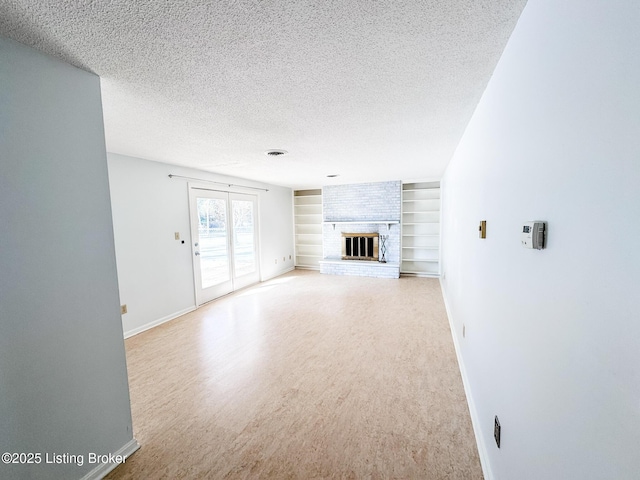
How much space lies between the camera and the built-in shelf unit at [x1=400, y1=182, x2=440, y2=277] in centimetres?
639

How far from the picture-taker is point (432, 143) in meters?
3.04

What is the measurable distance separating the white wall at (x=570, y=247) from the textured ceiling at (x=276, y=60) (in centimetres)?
32

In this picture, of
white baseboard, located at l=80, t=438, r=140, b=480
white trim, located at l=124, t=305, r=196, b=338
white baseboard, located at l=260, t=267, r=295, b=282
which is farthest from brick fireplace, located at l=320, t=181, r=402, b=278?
white baseboard, located at l=80, t=438, r=140, b=480

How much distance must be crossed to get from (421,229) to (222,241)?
14.5 feet

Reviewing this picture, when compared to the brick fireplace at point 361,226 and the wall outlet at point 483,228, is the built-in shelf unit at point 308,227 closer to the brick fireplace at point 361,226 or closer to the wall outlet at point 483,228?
the brick fireplace at point 361,226

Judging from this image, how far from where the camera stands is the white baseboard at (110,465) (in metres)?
1.53

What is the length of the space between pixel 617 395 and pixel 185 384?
9.00 feet

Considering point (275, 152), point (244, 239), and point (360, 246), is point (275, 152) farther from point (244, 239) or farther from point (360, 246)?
point (360, 246)

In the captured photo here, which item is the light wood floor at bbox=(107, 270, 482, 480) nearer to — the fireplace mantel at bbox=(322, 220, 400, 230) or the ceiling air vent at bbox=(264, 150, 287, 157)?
the ceiling air vent at bbox=(264, 150, 287, 157)

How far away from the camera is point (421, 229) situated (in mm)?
6504

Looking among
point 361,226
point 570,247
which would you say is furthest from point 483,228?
point 361,226

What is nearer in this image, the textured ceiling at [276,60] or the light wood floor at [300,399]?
the textured ceiling at [276,60]

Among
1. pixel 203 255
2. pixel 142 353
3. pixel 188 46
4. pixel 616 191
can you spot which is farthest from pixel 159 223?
pixel 616 191

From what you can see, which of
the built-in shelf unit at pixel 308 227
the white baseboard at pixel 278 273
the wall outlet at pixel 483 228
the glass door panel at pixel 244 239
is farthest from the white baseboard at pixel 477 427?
the built-in shelf unit at pixel 308 227
